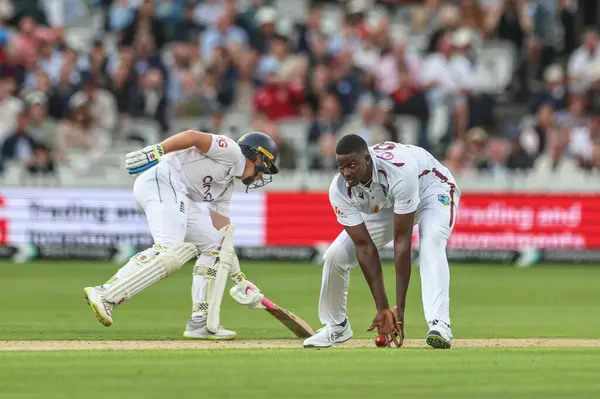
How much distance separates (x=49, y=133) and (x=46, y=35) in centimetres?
242

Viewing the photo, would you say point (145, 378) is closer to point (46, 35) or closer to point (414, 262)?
point (414, 262)

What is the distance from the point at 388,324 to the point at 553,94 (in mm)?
12550

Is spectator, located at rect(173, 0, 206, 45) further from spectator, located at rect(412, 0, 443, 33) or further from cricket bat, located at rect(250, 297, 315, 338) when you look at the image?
cricket bat, located at rect(250, 297, 315, 338)

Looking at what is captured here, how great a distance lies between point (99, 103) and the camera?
21234mm

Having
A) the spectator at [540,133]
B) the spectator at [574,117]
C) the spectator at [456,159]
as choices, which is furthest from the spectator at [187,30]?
the spectator at [574,117]

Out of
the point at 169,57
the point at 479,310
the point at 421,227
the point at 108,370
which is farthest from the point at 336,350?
the point at 169,57

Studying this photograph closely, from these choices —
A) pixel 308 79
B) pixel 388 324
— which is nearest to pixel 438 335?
pixel 388 324

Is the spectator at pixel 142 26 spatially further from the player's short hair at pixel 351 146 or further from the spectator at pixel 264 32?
the player's short hair at pixel 351 146

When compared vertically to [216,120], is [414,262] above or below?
below

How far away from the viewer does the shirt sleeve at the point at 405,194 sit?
9781 millimetres

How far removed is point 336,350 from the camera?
9.91 metres

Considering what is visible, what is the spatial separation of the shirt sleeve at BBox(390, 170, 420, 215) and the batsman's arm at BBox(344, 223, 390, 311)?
33 cm

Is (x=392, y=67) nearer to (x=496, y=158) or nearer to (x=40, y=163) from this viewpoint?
(x=496, y=158)

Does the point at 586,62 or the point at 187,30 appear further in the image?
the point at 187,30
